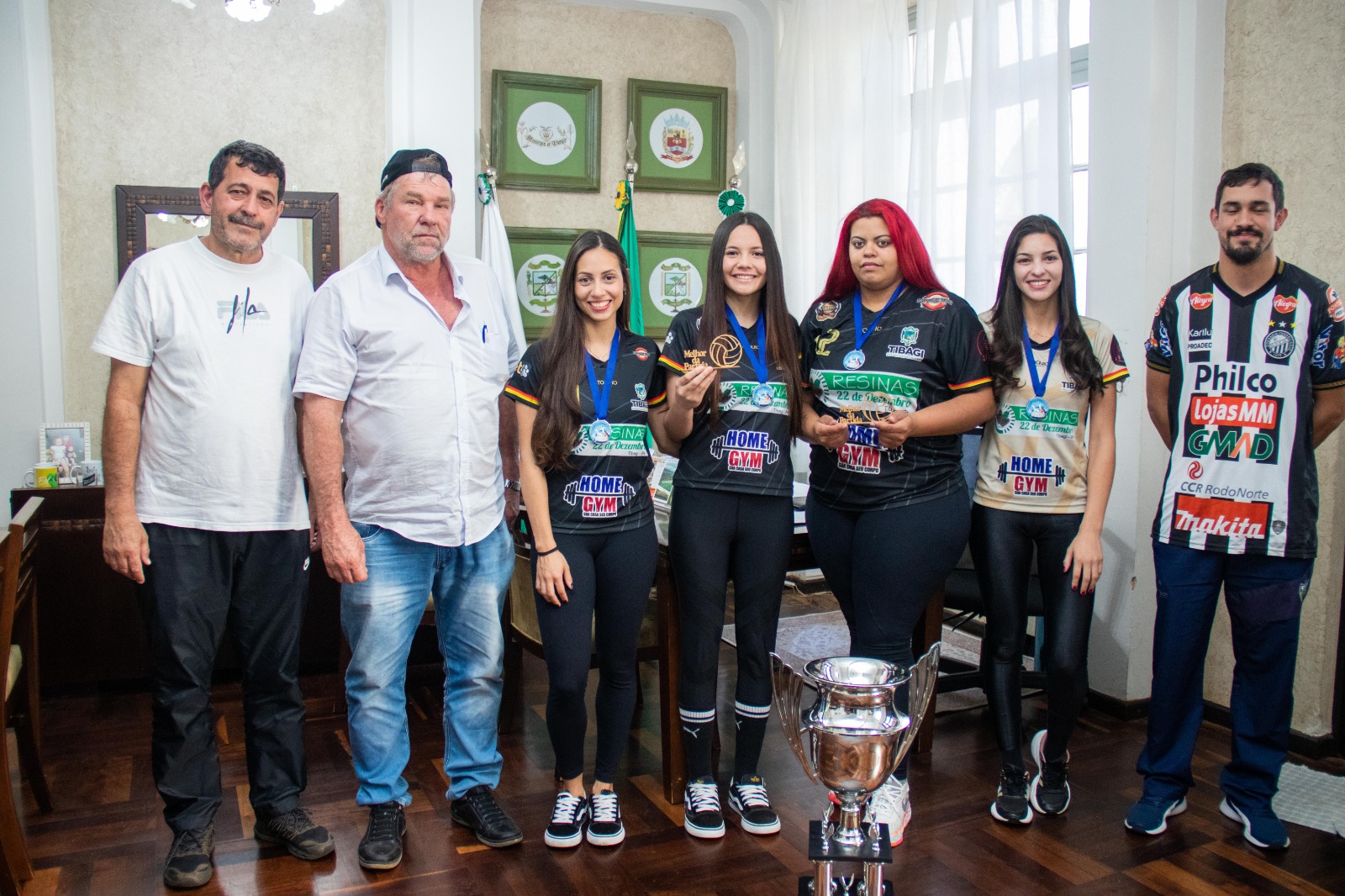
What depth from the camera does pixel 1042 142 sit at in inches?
142

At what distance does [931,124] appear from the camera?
4156 millimetres

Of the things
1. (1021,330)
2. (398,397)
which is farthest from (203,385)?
(1021,330)

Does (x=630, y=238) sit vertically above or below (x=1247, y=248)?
above

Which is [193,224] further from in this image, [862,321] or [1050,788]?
[1050,788]

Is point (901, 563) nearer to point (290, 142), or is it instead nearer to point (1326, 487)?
point (1326, 487)

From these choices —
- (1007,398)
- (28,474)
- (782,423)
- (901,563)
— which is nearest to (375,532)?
(782,423)

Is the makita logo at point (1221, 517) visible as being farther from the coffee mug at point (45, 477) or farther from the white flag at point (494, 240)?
the coffee mug at point (45, 477)

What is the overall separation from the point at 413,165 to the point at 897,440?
1289 millimetres

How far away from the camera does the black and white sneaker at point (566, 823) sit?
2.42 meters

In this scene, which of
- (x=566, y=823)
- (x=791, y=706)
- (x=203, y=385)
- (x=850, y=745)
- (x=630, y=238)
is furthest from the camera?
(x=630, y=238)

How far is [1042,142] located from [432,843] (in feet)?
10.00

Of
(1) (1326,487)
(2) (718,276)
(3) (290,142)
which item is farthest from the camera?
(3) (290,142)

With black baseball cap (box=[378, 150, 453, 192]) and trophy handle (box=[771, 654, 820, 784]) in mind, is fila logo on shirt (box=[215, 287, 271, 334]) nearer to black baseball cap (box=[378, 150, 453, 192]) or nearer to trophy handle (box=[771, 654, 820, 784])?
black baseball cap (box=[378, 150, 453, 192])

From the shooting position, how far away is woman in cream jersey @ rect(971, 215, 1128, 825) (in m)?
2.52
